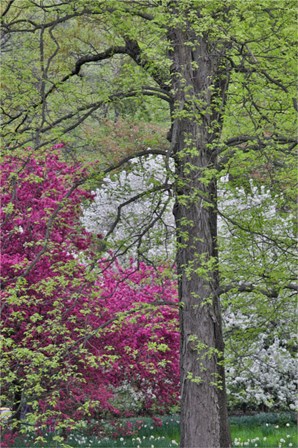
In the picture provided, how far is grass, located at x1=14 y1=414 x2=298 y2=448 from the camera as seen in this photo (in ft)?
31.9

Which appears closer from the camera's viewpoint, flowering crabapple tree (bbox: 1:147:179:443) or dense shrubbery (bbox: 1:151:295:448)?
dense shrubbery (bbox: 1:151:295:448)

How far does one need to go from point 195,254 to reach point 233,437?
4.76 m

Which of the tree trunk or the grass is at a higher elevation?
the tree trunk

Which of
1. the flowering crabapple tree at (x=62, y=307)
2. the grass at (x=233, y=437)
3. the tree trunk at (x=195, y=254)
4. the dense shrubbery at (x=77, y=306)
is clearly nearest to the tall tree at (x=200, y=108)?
the tree trunk at (x=195, y=254)

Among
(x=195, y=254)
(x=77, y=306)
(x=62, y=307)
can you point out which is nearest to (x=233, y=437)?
(x=77, y=306)

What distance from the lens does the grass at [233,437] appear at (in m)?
9.73

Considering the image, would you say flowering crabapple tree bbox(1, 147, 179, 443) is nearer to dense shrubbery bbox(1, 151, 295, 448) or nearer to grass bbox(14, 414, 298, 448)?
dense shrubbery bbox(1, 151, 295, 448)

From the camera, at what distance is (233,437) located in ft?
33.9

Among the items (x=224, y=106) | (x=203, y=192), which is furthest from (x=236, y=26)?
(x=203, y=192)

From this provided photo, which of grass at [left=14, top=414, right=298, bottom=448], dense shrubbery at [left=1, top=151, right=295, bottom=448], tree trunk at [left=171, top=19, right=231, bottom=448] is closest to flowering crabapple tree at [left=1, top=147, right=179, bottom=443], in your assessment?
dense shrubbery at [left=1, top=151, right=295, bottom=448]

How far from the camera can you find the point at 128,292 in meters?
9.56

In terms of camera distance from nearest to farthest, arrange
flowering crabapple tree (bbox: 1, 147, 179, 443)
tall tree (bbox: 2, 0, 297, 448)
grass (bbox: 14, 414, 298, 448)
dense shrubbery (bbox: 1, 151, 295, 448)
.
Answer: tall tree (bbox: 2, 0, 297, 448), dense shrubbery (bbox: 1, 151, 295, 448), flowering crabapple tree (bbox: 1, 147, 179, 443), grass (bbox: 14, 414, 298, 448)

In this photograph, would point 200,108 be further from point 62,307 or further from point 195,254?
point 62,307

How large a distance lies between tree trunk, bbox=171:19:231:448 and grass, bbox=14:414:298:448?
2928mm
